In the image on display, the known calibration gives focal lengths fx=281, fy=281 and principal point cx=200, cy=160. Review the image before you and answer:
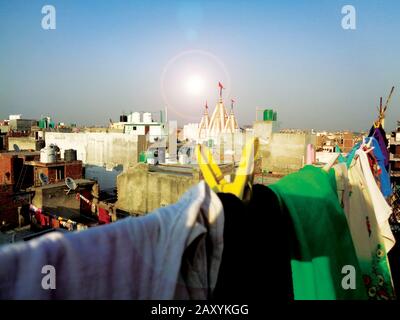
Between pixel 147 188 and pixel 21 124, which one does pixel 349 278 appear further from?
pixel 21 124

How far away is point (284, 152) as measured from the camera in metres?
19.5

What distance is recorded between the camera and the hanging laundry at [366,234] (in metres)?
2.47

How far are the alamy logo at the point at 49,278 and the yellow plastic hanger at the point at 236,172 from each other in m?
0.74

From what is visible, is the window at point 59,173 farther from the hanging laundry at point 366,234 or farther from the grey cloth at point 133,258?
the grey cloth at point 133,258

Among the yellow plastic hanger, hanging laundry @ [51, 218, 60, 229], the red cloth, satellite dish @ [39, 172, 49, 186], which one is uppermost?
the yellow plastic hanger

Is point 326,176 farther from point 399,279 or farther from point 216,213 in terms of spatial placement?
point 399,279

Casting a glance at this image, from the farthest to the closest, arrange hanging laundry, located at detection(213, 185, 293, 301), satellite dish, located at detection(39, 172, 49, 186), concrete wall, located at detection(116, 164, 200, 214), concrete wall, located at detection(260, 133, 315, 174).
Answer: concrete wall, located at detection(260, 133, 315, 174) → satellite dish, located at detection(39, 172, 49, 186) → concrete wall, located at detection(116, 164, 200, 214) → hanging laundry, located at detection(213, 185, 293, 301)

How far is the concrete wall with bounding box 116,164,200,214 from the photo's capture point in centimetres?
1327

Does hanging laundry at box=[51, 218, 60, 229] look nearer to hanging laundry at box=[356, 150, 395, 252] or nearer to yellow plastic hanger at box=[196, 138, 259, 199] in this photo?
hanging laundry at box=[356, 150, 395, 252]

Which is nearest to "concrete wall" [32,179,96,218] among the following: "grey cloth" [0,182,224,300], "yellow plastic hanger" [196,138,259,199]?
"yellow plastic hanger" [196,138,259,199]

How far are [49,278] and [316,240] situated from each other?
125cm

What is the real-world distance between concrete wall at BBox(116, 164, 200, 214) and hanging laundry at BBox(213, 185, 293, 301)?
1152 centimetres

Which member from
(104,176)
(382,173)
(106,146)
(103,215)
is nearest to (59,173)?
(103,215)

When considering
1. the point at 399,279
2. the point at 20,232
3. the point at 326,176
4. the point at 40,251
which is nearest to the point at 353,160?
→ the point at 326,176
